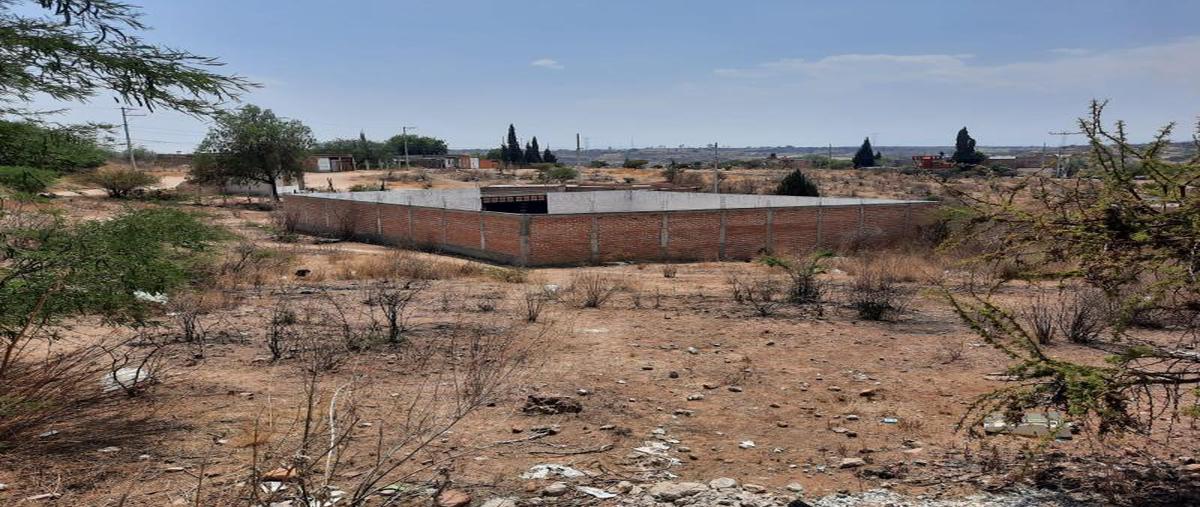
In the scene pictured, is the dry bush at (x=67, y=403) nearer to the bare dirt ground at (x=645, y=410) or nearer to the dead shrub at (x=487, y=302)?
the bare dirt ground at (x=645, y=410)

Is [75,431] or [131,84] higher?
[131,84]

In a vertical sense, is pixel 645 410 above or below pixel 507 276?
above

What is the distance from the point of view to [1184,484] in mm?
4430

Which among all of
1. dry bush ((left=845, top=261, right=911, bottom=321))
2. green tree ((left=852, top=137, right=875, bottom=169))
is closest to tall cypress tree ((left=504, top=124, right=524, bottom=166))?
green tree ((left=852, top=137, right=875, bottom=169))

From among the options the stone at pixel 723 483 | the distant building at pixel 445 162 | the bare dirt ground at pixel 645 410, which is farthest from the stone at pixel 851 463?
the distant building at pixel 445 162

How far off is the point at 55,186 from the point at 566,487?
4.43m

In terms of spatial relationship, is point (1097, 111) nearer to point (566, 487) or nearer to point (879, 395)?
point (879, 395)

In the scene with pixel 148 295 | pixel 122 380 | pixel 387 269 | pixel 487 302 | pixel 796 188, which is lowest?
pixel 387 269

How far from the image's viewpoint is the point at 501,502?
4.19m

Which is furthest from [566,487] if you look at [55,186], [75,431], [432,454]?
[55,186]

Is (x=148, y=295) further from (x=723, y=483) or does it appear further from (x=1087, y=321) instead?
(x=1087, y=321)

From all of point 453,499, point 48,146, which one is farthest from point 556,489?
point 48,146

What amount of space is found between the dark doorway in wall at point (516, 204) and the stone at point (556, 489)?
32321 mm

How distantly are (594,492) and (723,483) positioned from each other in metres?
0.88
